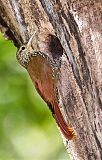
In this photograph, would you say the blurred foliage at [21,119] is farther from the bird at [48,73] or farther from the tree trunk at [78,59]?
the tree trunk at [78,59]

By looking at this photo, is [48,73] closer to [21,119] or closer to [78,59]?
[78,59]

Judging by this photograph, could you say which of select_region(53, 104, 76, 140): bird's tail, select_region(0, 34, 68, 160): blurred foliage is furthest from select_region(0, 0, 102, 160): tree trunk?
select_region(0, 34, 68, 160): blurred foliage

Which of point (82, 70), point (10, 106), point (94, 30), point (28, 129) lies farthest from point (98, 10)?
point (28, 129)

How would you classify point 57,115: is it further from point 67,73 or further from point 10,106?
point 10,106

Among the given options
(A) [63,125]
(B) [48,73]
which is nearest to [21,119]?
(B) [48,73]

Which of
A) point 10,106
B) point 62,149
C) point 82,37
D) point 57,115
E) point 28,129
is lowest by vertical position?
point 62,149

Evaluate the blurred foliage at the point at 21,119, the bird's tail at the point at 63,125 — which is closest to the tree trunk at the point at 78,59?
the bird's tail at the point at 63,125

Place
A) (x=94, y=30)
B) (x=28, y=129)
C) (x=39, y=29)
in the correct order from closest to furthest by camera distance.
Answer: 1. (x=94, y=30)
2. (x=39, y=29)
3. (x=28, y=129)
